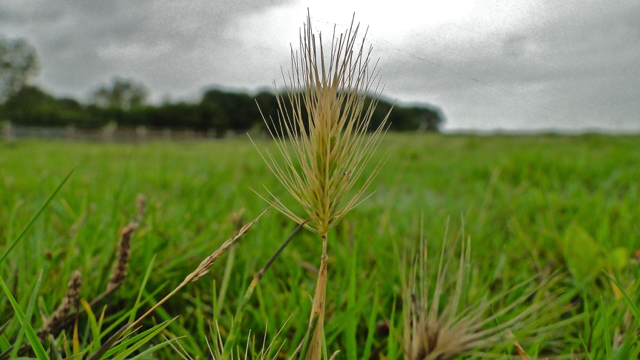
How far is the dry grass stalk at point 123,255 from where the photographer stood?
23.5 inches

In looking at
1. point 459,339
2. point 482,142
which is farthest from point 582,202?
point 482,142

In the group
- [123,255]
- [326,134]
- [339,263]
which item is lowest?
[339,263]

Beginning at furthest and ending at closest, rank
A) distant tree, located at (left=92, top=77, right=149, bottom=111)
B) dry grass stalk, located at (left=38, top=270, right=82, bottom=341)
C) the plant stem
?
distant tree, located at (left=92, top=77, right=149, bottom=111), dry grass stalk, located at (left=38, top=270, right=82, bottom=341), the plant stem

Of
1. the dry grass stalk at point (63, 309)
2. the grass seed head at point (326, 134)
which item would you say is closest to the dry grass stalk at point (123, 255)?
the dry grass stalk at point (63, 309)

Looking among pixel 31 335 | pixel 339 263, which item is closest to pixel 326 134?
pixel 31 335

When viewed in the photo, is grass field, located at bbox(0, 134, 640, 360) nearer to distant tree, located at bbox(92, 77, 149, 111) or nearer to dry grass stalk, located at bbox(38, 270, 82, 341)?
dry grass stalk, located at bbox(38, 270, 82, 341)

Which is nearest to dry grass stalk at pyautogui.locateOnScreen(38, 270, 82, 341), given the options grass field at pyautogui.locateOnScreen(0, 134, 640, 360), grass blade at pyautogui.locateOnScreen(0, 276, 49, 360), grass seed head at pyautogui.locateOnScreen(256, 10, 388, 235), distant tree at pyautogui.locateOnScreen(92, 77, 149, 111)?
grass field at pyautogui.locateOnScreen(0, 134, 640, 360)

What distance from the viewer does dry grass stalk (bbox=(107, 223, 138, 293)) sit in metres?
0.60

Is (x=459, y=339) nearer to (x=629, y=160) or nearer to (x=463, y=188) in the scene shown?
(x=463, y=188)

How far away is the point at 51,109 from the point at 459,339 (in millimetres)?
33890

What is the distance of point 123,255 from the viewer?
623 mm

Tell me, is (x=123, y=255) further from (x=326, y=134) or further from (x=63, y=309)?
(x=326, y=134)

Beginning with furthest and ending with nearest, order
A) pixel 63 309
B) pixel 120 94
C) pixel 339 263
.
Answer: pixel 120 94, pixel 339 263, pixel 63 309

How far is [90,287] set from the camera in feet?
2.63
